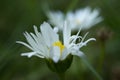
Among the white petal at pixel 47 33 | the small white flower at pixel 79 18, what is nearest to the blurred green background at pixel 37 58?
the small white flower at pixel 79 18

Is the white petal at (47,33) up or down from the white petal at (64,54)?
up

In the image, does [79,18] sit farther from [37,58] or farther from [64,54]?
[64,54]

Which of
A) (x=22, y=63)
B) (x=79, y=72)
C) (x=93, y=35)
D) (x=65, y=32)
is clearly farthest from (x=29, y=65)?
(x=65, y=32)

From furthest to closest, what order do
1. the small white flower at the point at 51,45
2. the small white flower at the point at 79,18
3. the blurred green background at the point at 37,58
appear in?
the small white flower at the point at 79,18 < the blurred green background at the point at 37,58 < the small white flower at the point at 51,45

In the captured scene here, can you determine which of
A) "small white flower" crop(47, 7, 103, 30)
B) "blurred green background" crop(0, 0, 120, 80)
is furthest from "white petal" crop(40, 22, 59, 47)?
"small white flower" crop(47, 7, 103, 30)

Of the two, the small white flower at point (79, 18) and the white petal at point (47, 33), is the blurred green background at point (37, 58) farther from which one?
the white petal at point (47, 33)

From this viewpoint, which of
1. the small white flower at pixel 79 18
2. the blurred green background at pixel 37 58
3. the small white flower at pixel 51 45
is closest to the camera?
the small white flower at pixel 51 45
